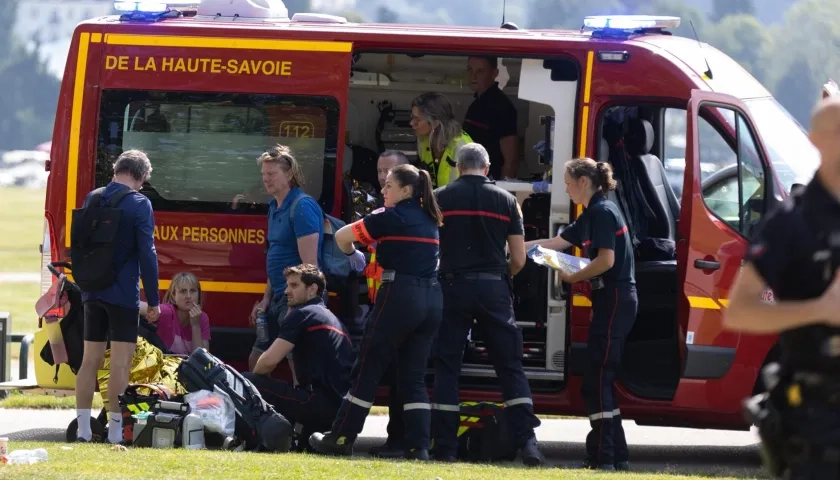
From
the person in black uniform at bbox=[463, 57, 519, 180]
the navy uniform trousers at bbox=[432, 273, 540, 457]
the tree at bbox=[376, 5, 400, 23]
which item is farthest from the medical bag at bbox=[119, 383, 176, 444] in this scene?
the tree at bbox=[376, 5, 400, 23]

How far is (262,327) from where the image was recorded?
27.4ft

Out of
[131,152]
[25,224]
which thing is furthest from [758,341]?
[25,224]

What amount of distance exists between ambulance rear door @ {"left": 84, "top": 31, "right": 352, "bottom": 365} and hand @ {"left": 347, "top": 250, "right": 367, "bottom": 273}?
0.33 metres

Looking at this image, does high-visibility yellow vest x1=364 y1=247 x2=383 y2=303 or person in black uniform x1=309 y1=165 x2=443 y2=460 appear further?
high-visibility yellow vest x1=364 y1=247 x2=383 y2=303

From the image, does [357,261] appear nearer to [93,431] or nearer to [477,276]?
[477,276]

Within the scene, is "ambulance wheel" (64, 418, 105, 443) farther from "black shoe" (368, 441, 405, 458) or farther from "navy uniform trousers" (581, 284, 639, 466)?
"navy uniform trousers" (581, 284, 639, 466)

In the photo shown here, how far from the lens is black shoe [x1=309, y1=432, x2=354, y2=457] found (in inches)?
306

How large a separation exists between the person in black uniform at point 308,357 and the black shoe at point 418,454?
58cm

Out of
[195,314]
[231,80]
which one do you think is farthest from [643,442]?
[231,80]

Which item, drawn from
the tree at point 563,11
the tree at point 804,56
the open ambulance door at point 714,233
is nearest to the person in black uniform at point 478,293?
the open ambulance door at point 714,233

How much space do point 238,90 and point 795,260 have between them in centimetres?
A: 498

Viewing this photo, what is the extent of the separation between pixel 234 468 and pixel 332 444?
1.01 metres

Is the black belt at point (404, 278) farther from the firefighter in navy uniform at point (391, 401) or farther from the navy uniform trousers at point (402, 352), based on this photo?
the firefighter in navy uniform at point (391, 401)

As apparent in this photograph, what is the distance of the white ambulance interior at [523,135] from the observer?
835 cm
